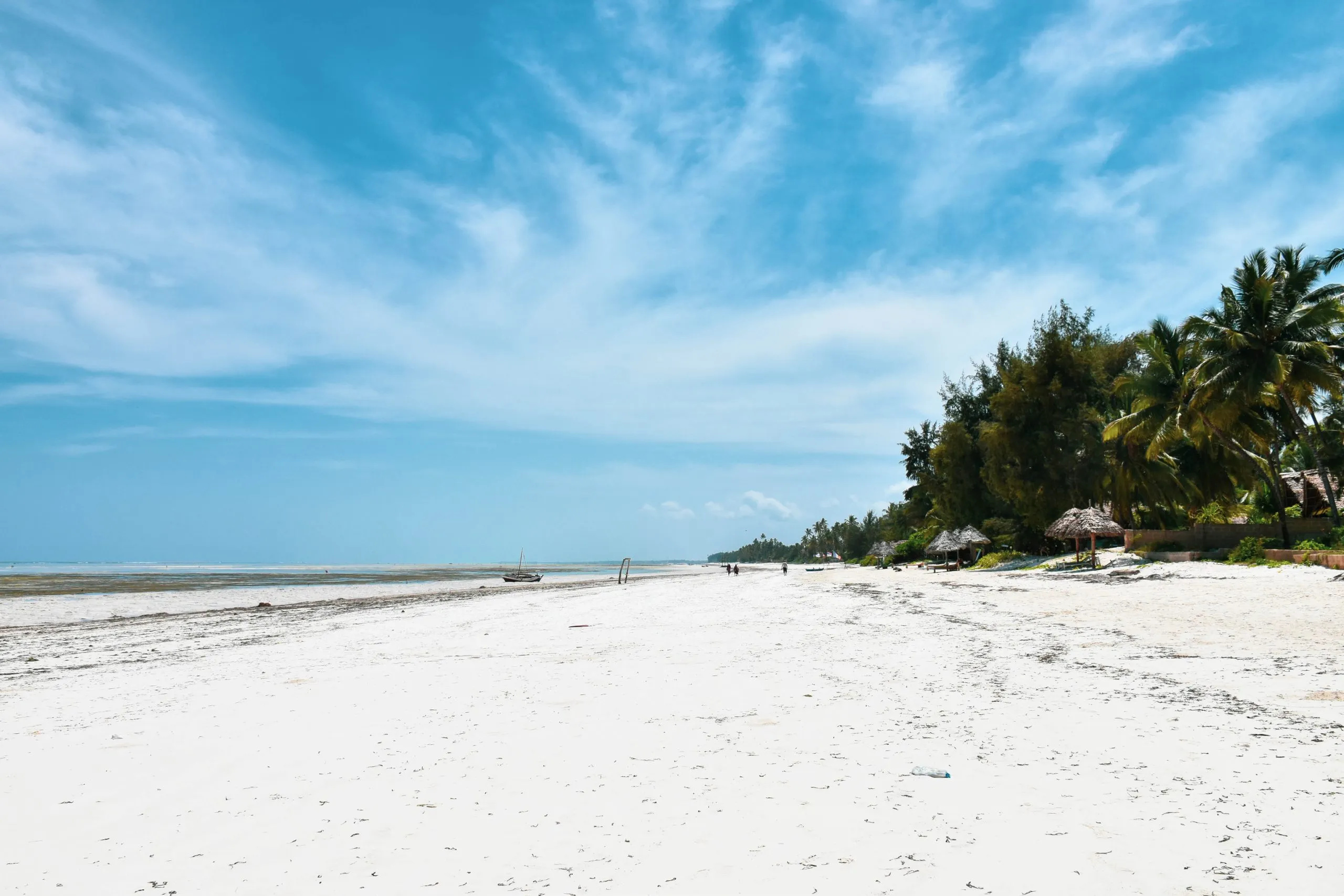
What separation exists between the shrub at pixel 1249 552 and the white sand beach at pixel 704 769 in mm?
11768

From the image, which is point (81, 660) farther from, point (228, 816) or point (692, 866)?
point (692, 866)

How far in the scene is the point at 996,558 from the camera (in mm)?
36969

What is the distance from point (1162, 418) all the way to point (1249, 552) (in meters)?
8.79

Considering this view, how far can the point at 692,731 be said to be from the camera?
19.6ft

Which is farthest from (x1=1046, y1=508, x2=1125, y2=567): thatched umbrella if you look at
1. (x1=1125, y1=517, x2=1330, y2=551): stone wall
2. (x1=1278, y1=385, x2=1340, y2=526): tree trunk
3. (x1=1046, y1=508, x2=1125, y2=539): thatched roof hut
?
(x1=1278, y1=385, x2=1340, y2=526): tree trunk

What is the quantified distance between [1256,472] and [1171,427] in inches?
328

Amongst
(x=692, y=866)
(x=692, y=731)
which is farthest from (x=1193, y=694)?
(x=692, y=866)

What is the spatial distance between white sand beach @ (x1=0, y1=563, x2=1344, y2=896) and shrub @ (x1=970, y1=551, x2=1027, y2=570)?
85.3 feet

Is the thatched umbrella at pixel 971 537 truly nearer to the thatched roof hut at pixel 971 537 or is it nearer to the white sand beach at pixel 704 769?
the thatched roof hut at pixel 971 537

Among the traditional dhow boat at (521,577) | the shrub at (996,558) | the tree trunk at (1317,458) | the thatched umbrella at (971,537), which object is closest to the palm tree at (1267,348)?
the tree trunk at (1317,458)

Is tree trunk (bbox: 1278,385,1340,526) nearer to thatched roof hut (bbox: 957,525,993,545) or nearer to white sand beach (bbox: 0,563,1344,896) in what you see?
white sand beach (bbox: 0,563,1344,896)

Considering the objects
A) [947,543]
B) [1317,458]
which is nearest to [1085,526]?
[1317,458]

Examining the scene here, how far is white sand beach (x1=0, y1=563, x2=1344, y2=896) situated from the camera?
345 cm

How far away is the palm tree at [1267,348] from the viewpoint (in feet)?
75.2
